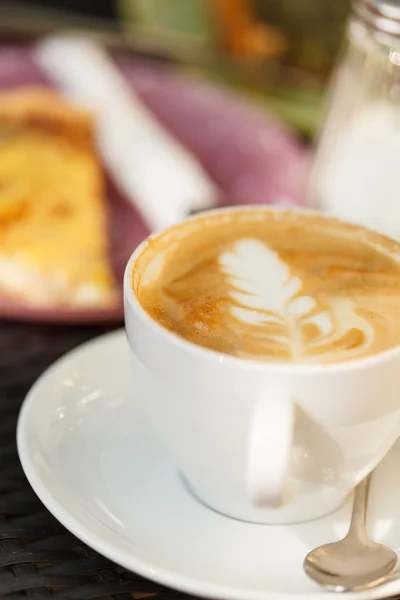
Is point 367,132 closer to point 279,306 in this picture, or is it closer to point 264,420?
point 279,306

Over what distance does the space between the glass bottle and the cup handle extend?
0.39 m

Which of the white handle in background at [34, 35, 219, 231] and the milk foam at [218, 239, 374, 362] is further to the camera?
the white handle in background at [34, 35, 219, 231]

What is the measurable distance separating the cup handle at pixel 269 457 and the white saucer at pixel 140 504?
2.2 inches

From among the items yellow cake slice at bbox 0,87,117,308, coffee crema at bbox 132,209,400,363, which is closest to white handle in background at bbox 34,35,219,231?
yellow cake slice at bbox 0,87,117,308

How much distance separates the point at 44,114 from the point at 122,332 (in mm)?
517

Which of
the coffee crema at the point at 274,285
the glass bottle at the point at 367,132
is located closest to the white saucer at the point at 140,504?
the coffee crema at the point at 274,285

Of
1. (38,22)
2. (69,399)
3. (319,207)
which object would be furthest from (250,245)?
(38,22)

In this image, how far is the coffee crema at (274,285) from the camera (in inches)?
19.9

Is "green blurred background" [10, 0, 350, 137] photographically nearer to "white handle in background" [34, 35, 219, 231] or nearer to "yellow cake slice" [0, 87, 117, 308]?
"white handle in background" [34, 35, 219, 231]

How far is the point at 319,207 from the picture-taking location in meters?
0.91

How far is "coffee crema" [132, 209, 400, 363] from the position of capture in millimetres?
505

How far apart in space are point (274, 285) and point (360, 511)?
0.54 ft

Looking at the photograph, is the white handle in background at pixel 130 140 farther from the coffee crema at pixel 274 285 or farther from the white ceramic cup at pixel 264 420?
the white ceramic cup at pixel 264 420

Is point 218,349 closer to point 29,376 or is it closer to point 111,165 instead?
point 29,376
